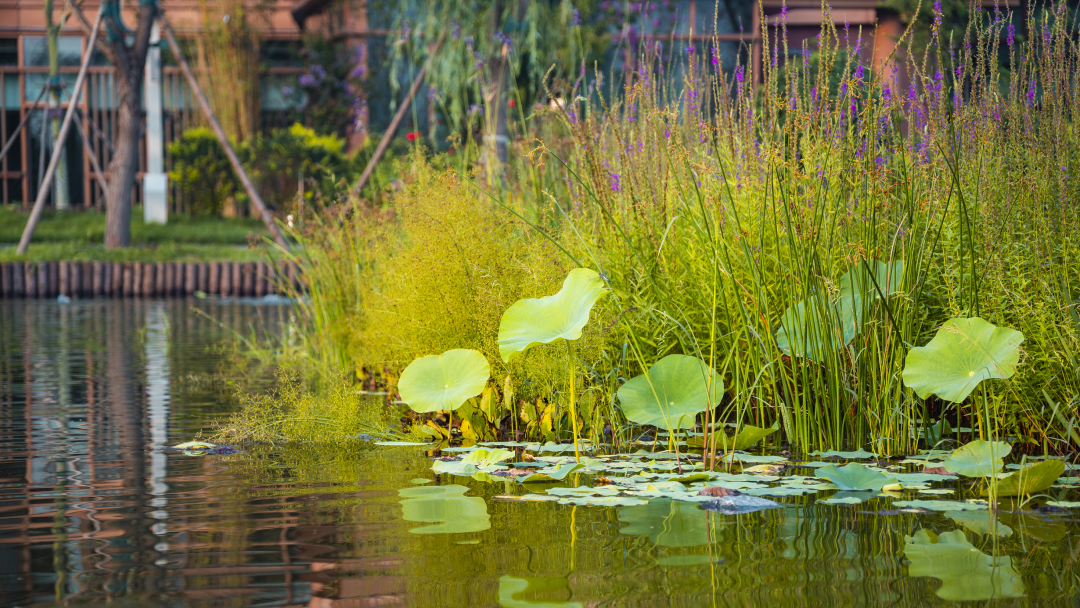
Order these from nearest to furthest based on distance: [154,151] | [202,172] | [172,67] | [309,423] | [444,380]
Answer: [444,380] < [309,423] < [154,151] < [202,172] < [172,67]

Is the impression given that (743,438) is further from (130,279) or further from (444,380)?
(130,279)

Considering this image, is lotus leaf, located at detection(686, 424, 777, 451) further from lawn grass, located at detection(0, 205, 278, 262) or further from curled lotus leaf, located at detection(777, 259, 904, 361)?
lawn grass, located at detection(0, 205, 278, 262)

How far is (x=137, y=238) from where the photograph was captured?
39.9ft

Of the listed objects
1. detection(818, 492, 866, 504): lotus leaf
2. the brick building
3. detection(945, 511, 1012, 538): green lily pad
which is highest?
the brick building

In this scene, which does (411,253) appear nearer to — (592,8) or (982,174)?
(982,174)

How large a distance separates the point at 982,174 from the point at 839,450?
85 cm

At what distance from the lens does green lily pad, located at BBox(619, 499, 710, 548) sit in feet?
7.18

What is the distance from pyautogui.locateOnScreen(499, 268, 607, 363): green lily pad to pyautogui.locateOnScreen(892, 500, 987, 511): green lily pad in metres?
0.92

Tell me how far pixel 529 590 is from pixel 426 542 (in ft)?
1.20

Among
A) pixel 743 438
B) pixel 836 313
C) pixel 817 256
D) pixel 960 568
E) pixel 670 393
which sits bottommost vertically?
pixel 960 568

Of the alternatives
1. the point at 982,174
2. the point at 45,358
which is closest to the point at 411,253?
the point at 982,174

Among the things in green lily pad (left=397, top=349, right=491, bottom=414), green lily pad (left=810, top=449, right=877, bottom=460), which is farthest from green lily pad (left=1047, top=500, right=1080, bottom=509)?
green lily pad (left=397, top=349, right=491, bottom=414)

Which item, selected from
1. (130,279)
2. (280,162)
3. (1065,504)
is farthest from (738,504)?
(280,162)

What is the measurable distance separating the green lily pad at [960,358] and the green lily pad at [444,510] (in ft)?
3.65
